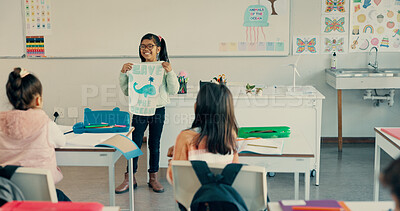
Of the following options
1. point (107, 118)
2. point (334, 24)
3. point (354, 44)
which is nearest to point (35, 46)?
point (107, 118)

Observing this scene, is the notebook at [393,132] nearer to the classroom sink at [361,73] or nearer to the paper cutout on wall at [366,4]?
the classroom sink at [361,73]

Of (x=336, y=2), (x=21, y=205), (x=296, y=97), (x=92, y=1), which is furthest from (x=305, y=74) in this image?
(x=21, y=205)

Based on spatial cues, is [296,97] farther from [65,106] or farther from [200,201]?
[65,106]

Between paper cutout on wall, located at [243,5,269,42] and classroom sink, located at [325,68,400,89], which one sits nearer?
classroom sink, located at [325,68,400,89]

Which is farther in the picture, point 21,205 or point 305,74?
point 305,74

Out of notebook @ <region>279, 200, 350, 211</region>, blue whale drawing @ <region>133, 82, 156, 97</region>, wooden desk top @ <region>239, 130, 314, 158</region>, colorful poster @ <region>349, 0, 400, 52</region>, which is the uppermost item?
colorful poster @ <region>349, 0, 400, 52</region>

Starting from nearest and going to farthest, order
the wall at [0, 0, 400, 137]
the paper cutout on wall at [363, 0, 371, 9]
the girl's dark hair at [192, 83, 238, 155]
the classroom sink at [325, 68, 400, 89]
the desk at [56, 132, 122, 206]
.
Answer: the girl's dark hair at [192, 83, 238, 155] < the desk at [56, 132, 122, 206] < the classroom sink at [325, 68, 400, 89] < the paper cutout on wall at [363, 0, 371, 9] < the wall at [0, 0, 400, 137]

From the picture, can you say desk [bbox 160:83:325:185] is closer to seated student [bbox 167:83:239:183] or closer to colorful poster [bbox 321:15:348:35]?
colorful poster [bbox 321:15:348:35]

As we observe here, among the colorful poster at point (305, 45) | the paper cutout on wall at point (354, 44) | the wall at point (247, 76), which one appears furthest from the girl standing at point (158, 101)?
the paper cutout on wall at point (354, 44)

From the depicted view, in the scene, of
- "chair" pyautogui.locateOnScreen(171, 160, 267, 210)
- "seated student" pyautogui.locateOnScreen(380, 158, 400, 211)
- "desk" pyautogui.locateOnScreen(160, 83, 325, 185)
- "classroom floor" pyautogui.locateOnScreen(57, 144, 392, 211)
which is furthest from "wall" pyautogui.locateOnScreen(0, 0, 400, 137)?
"seated student" pyautogui.locateOnScreen(380, 158, 400, 211)

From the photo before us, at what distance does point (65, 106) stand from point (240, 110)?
2.37 meters

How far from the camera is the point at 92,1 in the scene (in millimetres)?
5184

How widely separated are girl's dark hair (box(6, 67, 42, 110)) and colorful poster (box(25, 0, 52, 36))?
118 inches

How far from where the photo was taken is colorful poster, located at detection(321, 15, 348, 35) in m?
5.14
